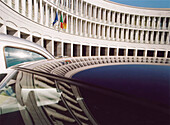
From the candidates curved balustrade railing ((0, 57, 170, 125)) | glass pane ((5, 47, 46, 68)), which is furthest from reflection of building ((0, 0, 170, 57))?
curved balustrade railing ((0, 57, 170, 125))

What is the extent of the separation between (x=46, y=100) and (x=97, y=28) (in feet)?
122

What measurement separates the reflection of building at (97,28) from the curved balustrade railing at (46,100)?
16.8 m

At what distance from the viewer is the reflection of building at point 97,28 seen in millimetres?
20750

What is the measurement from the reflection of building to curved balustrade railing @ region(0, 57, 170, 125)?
16792 mm

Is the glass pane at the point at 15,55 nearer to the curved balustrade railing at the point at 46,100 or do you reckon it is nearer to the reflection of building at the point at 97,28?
the curved balustrade railing at the point at 46,100

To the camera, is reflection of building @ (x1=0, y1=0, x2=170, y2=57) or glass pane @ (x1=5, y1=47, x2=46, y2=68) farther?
reflection of building @ (x1=0, y1=0, x2=170, y2=57)

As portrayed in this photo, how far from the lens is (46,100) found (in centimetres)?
200

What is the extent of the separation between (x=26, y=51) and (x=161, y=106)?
4936mm

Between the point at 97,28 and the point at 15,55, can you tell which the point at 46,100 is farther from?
the point at 97,28

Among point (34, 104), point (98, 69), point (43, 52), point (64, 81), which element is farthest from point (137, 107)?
point (98, 69)

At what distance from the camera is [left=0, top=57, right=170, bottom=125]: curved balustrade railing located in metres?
1.33

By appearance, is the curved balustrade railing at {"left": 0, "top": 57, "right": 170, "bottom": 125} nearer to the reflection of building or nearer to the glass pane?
the glass pane

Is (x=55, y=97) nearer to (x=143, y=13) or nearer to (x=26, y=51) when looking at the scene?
(x=26, y=51)

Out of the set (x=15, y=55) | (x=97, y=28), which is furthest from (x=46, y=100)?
(x=97, y=28)
